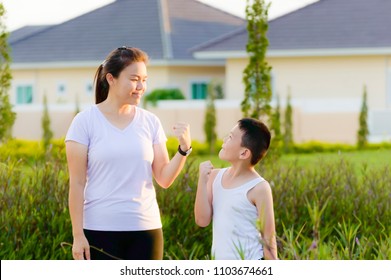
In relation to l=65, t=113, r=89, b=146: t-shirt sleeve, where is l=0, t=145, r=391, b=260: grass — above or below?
below

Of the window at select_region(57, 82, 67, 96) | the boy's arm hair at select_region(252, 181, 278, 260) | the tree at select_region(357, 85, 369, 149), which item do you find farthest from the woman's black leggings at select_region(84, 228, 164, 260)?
the window at select_region(57, 82, 67, 96)

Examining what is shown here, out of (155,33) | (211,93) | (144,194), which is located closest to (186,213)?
(144,194)

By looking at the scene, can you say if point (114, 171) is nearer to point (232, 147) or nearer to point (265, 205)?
point (232, 147)

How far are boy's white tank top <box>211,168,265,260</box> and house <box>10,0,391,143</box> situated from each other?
25.5 meters

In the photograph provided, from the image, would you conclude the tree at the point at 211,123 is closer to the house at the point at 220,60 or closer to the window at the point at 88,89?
the house at the point at 220,60

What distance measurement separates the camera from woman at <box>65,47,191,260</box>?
5863 millimetres

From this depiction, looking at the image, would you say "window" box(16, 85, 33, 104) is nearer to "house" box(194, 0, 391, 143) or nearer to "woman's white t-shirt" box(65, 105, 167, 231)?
"house" box(194, 0, 391, 143)

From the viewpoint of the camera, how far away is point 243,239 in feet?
18.9

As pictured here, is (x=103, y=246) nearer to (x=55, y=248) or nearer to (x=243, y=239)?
(x=243, y=239)

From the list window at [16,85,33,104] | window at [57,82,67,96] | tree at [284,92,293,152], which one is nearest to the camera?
tree at [284,92,293,152]

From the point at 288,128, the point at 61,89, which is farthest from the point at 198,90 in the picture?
the point at 288,128

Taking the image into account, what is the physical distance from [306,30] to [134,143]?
3090 centimetres

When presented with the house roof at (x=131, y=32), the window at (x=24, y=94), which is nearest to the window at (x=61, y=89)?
the house roof at (x=131, y=32)

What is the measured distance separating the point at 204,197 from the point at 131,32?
35516 mm
